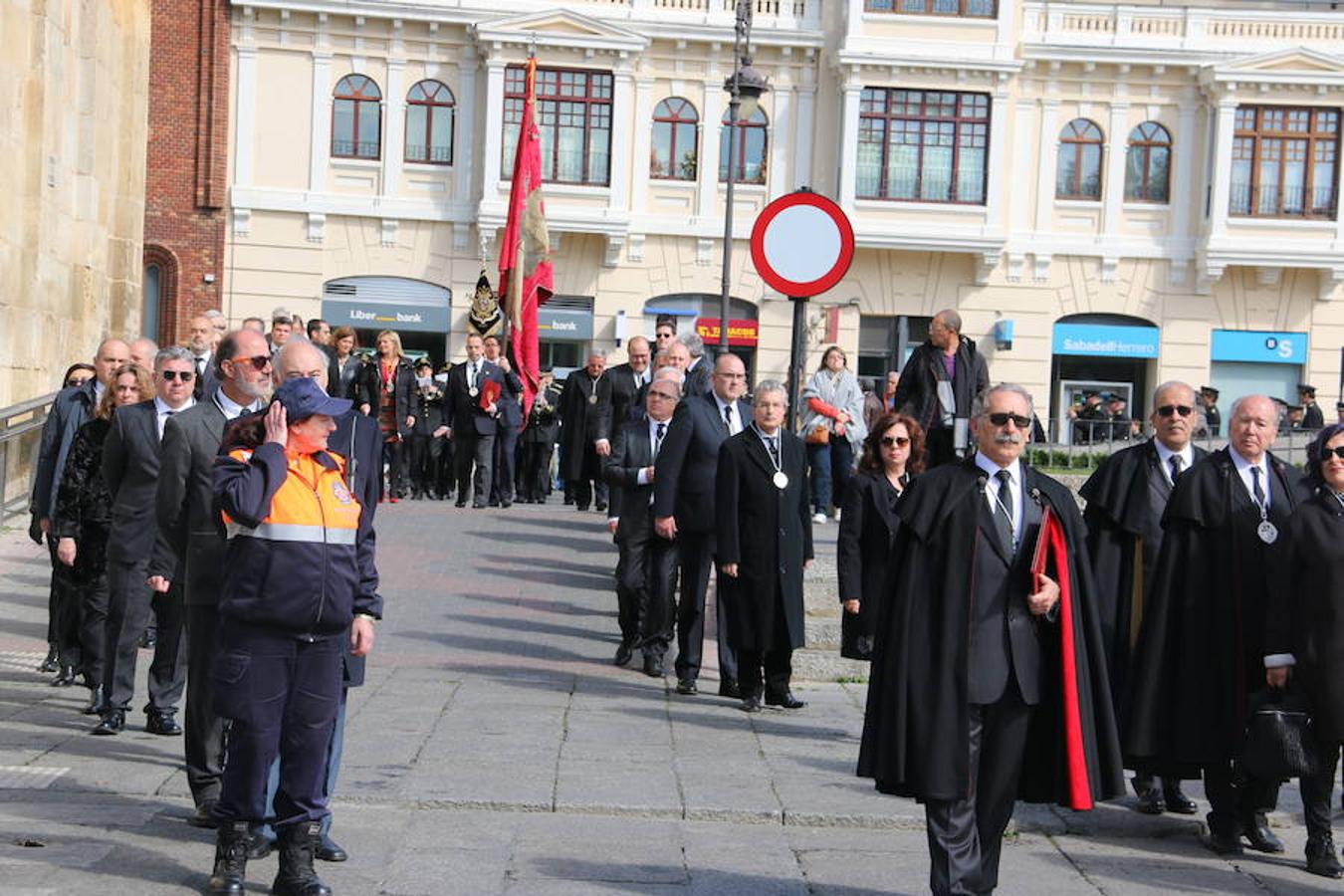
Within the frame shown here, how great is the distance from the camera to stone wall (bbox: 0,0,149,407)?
17.8 m

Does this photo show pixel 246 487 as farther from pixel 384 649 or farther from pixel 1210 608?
pixel 384 649

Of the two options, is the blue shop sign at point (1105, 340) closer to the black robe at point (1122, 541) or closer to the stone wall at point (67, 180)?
the stone wall at point (67, 180)

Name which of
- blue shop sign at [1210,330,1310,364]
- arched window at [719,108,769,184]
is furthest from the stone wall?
blue shop sign at [1210,330,1310,364]

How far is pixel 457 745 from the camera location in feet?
30.0

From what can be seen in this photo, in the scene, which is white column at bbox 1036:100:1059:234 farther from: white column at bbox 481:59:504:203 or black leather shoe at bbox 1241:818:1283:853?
black leather shoe at bbox 1241:818:1283:853

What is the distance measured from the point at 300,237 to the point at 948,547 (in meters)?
31.9

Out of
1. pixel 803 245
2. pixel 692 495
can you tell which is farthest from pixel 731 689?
pixel 803 245

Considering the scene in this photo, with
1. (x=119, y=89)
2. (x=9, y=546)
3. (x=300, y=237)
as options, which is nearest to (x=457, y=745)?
(x=9, y=546)

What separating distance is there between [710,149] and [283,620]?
32.0m

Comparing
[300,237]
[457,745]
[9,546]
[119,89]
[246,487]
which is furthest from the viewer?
[300,237]

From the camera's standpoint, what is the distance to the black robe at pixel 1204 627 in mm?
7984

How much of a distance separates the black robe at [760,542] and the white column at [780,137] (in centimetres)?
2760

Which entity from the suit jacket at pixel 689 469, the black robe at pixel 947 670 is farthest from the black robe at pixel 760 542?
the black robe at pixel 947 670

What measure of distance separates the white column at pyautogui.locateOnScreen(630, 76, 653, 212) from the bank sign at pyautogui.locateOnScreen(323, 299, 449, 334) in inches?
188
